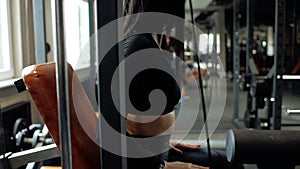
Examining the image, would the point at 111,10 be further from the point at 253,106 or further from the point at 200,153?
the point at 253,106

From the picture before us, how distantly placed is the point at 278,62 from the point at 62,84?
2218 mm

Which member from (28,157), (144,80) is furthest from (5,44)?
(144,80)

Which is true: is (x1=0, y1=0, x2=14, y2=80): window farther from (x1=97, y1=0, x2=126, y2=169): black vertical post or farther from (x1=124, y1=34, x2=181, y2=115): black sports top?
(x1=97, y1=0, x2=126, y2=169): black vertical post

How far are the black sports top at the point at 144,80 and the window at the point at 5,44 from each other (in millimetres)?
1618

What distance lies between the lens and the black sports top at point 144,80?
4.13 feet

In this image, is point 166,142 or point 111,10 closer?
point 111,10

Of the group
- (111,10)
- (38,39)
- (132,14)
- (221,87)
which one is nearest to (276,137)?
(111,10)

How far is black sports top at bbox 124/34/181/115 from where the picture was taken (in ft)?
4.13

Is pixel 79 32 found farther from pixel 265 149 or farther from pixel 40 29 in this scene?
pixel 265 149

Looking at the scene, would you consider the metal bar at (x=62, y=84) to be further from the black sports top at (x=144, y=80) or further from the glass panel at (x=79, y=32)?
the glass panel at (x=79, y=32)

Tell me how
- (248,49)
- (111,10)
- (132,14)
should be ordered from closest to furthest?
(111,10)
(132,14)
(248,49)

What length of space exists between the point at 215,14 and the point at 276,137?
417 inches

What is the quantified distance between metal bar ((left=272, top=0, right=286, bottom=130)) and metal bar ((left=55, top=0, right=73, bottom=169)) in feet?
6.94

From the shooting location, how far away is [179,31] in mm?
2191
